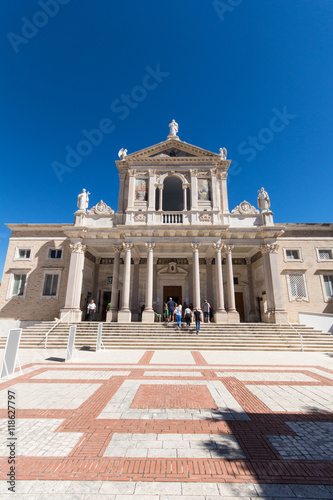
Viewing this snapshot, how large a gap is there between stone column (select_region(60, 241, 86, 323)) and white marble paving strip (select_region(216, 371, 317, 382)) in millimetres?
13983

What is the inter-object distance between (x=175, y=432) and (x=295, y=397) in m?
3.28

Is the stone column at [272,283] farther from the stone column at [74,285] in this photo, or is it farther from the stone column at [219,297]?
the stone column at [74,285]

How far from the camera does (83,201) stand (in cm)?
2139

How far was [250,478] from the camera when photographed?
9.11 ft

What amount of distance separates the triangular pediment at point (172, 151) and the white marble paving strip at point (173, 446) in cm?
2134

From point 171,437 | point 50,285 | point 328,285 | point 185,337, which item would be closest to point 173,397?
point 171,437

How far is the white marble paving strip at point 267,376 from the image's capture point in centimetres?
696

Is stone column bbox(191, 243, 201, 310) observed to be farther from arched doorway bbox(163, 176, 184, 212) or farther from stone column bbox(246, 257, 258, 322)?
arched doorway bbox(163, 176, 184, 212)

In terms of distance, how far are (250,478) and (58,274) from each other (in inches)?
853

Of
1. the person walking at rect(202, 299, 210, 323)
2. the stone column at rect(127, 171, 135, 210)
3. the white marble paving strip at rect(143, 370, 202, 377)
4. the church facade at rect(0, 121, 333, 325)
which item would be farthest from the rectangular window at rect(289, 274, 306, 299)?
the white marble paving strip at rect(143, 370, 202, 377)

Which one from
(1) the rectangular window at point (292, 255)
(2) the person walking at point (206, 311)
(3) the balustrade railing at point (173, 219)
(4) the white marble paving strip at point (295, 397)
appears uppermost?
(3) the balustrade railing at point (173, 219)

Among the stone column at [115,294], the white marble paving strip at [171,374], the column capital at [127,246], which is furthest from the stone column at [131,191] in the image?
the white marble paving strip at [171,374]

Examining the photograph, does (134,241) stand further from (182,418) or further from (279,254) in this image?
(182,418)

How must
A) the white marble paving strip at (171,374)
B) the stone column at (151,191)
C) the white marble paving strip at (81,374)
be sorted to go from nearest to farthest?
the white marble paving strip at (81,374), the white marble paving strip at (171,374), the stone column at (151,191)
